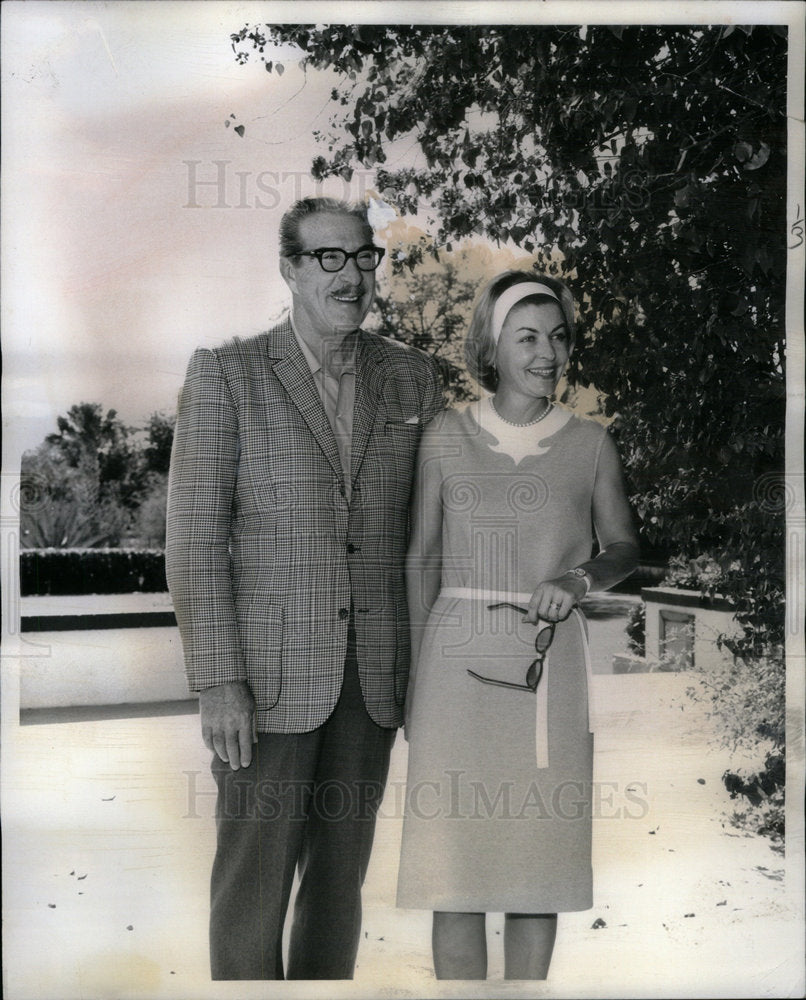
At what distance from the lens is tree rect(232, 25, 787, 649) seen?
3.64 m

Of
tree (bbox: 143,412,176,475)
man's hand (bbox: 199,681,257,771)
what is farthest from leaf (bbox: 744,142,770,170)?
man's hand (bbox: 199,681,257,771)

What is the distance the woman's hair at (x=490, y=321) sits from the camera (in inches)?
142

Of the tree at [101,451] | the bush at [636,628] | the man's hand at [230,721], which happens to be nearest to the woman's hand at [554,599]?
the bush at [636,628]

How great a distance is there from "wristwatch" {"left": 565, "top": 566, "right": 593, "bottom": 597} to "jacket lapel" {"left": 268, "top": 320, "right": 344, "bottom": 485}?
734mm

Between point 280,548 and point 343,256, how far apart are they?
867 mm

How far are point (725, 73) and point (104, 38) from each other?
1867 mm

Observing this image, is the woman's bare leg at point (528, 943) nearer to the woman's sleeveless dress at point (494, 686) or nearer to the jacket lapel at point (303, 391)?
the woman's sleeveless dress at point (494, 686)

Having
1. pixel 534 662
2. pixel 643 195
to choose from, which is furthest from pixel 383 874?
pixel 643 195

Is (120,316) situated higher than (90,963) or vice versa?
(120,316)

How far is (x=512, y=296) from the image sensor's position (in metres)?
3.62

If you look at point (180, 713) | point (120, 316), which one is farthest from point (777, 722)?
point (120, 316)

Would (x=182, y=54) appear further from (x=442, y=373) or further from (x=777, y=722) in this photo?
(x=777, y=722)

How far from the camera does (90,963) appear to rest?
12.1ft

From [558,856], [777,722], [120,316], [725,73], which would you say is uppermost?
[725,73]
